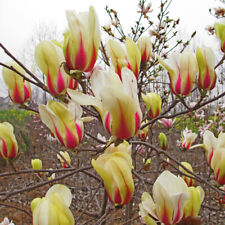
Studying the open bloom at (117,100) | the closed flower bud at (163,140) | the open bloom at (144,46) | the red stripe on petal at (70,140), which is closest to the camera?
the open bloom at (117,100)

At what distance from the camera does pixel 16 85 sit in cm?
62

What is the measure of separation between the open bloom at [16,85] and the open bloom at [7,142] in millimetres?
78

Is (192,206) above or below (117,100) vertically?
below

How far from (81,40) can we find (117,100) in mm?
135

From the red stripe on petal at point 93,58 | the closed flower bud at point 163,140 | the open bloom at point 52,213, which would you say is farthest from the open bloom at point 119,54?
the closed flower bud at point 163,140

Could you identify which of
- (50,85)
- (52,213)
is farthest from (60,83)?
(52,213)

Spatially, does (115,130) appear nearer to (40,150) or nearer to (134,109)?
(134,109)

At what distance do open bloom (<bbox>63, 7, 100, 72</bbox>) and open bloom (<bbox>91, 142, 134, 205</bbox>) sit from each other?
6.9 inches

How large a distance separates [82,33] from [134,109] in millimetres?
162

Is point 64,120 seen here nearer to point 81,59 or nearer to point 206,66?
point 81,59

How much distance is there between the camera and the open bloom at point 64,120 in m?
0.45

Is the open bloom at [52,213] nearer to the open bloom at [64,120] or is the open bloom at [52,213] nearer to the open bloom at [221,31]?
the open bloom at [64,120]

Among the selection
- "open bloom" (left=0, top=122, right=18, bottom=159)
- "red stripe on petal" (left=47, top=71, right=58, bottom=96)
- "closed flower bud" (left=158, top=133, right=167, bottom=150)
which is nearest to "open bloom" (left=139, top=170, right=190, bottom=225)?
"red stripe on petal" (left=47, top=71, right=58, bottom=96)

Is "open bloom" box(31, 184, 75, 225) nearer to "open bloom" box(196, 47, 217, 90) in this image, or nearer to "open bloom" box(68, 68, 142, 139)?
"open bloom" box(68, 68, 142, 139)
